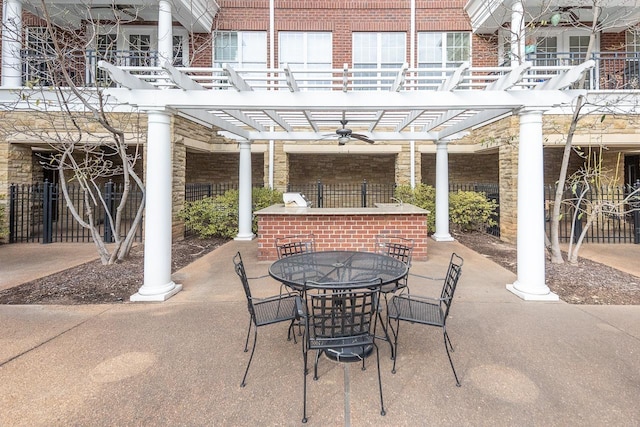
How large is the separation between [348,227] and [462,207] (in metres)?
4.64

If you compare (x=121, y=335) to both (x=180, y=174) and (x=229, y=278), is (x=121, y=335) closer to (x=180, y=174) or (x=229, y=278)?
(x=229, y=278)

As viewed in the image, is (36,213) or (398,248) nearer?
(398,248)

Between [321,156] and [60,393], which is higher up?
[321,156]

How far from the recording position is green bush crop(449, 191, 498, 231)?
9.41m

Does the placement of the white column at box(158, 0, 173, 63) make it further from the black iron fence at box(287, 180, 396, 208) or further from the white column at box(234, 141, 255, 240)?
the black iron fence at box(287, 180, 396, 208)

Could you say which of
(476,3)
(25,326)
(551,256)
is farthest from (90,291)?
(476,3)

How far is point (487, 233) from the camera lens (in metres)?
9.78

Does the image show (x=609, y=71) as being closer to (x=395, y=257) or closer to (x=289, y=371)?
(x=395, y=257)

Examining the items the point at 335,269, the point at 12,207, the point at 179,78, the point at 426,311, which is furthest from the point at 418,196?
the point at 12,207

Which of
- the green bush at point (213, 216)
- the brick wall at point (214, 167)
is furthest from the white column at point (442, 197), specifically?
the brick wall at point (214, 167)

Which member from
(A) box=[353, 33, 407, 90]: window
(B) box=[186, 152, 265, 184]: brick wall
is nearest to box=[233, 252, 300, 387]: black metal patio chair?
(A) box=[353, 33, 407, 90]: window

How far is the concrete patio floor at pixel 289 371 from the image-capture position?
218 cm

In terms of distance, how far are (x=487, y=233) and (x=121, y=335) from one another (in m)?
9.71

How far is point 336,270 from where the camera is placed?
10.7 ft
